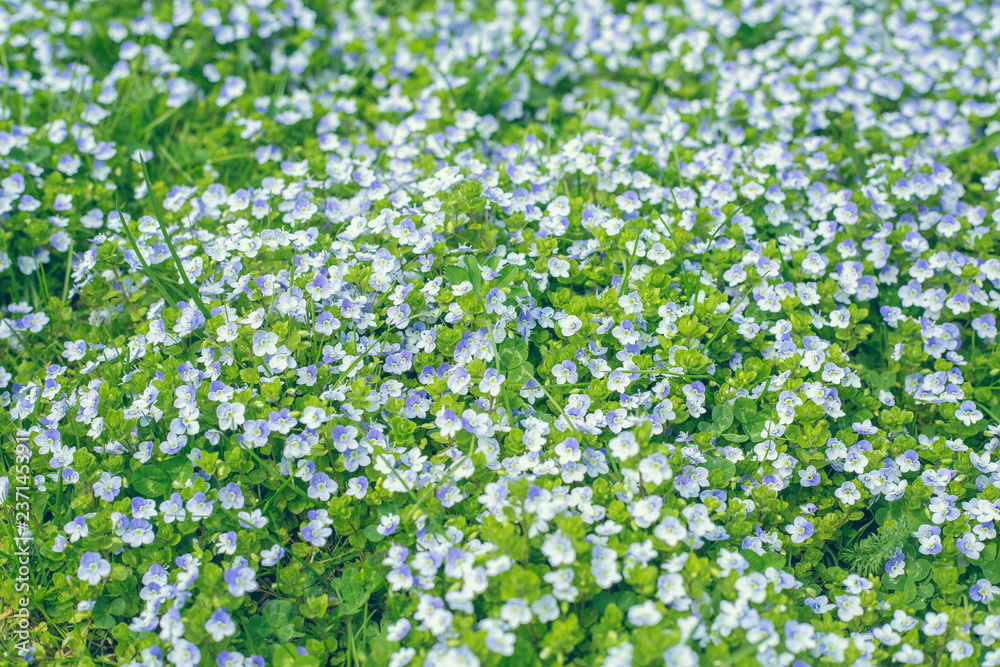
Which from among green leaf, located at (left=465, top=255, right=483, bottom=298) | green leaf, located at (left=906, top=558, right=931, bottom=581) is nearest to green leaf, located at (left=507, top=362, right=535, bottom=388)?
green leaf, located at (left=465, top=255, right=483, bottom=298)

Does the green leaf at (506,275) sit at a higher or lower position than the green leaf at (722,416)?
higher

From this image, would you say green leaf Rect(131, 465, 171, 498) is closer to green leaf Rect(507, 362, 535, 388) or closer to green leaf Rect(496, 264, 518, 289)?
green leaf Rect(507, 362, 535, 388)

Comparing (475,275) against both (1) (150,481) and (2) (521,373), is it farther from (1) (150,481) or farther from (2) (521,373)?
A: (1) (150,481)

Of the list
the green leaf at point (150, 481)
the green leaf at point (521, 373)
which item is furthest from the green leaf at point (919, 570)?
the green leaf at point (150, 481)

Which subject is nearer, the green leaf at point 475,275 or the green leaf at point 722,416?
the green leaf at point 722,416

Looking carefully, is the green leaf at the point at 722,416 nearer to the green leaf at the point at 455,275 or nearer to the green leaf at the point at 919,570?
the green leaf at the point at 919,570

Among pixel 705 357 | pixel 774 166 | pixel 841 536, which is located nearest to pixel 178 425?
pixel 705 357
